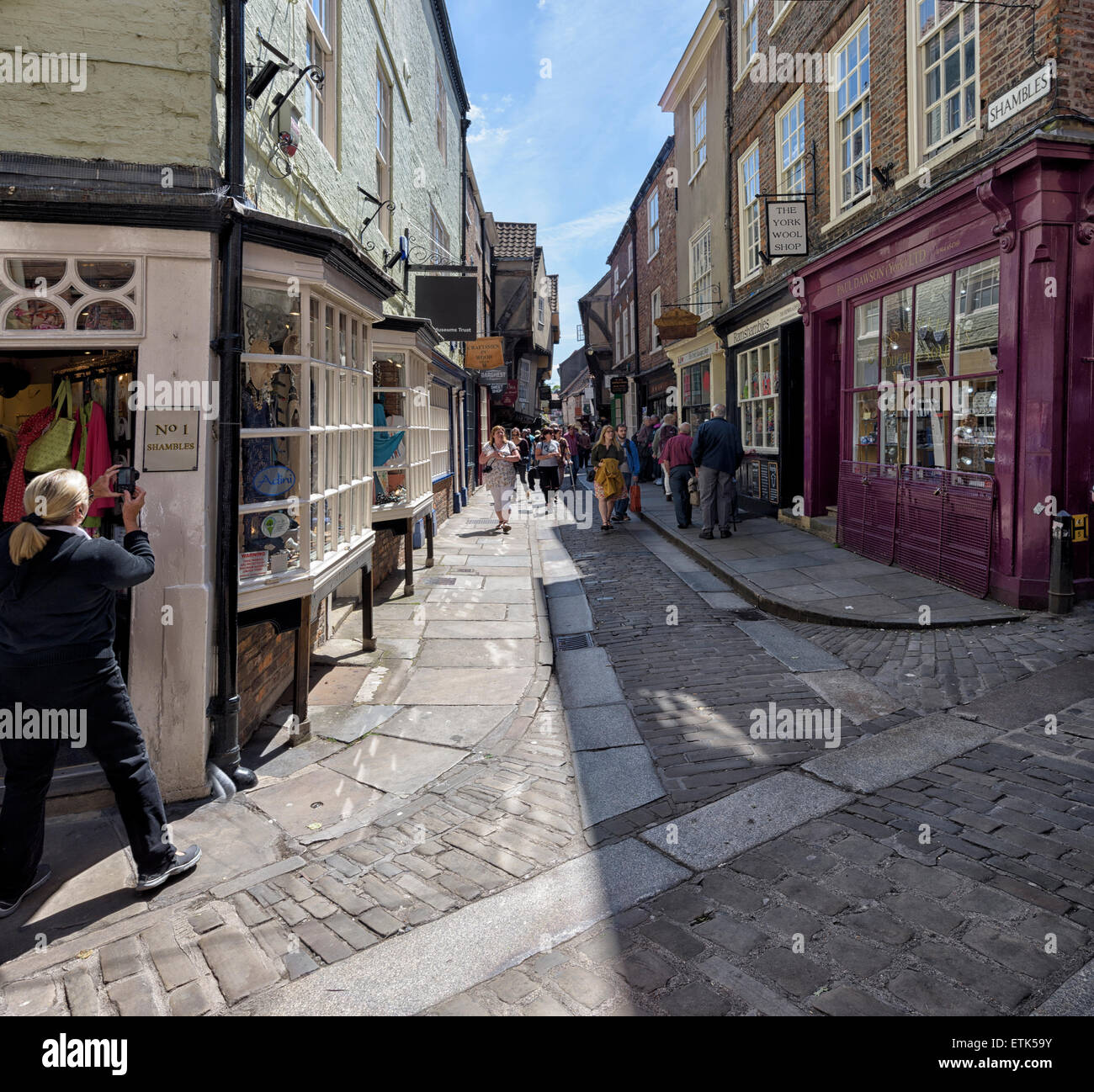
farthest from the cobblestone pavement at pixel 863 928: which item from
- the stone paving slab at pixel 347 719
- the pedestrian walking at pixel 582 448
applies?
the pedestrian walking at pixel 582 448

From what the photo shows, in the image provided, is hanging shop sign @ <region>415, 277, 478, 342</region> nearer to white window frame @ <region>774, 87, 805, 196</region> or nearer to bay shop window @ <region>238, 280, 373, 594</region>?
white window frame @ <region>774, 87, 805, 196</region>

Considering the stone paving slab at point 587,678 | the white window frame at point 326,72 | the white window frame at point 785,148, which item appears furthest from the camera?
the white window frame at point 785,148

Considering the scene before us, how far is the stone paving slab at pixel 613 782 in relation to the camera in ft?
13.6

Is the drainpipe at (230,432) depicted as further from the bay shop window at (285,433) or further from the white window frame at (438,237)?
the white window frame at (438,237)

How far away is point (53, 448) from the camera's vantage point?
4668mm

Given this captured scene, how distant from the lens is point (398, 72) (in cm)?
1114

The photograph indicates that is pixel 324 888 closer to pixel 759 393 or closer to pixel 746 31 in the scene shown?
pixel 759 393

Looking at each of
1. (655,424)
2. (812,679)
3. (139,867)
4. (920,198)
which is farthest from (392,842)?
(655,424)

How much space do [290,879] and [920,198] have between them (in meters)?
8.66

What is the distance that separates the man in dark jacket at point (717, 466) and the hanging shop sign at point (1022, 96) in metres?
4.90

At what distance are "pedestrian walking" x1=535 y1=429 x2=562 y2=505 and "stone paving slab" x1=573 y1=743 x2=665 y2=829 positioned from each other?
552 inches

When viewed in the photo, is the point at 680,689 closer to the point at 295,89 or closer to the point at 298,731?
the point at 298,731

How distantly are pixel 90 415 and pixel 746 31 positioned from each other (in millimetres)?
15152

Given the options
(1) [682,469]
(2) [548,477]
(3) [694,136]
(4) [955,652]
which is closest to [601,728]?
(4) [955,652]
